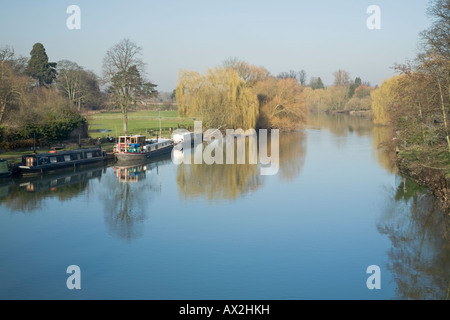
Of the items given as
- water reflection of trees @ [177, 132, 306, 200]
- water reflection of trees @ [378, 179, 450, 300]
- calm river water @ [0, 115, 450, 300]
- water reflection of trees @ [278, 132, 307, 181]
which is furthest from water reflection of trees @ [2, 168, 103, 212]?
water reflection of trees @ [378, 179, 450, 300]

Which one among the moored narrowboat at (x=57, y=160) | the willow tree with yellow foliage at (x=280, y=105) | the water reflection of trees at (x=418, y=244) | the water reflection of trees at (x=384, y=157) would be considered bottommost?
the water reflection of trees at (x=418, y=244)

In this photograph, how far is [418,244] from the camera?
1919 centimetres

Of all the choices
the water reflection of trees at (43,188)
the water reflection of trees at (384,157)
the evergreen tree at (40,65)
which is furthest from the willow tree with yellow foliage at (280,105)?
the evergreen tree at (40,65)

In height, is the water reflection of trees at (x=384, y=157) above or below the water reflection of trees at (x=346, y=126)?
below

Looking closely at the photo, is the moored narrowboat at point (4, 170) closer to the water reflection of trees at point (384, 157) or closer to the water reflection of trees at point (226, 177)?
the water reflection of trees at point (226, 177)

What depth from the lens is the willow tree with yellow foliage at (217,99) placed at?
5875cm

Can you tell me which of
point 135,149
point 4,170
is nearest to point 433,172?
point 135,149

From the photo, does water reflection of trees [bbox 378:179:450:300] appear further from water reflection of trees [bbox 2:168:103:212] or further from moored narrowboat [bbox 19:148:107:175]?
moored narrowboat [bbox 19:148:107:175]

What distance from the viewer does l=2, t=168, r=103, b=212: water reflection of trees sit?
25766 mm

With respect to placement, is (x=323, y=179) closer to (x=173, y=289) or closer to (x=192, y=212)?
(x=192, y=212)

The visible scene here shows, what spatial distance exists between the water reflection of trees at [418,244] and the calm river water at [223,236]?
0.20 feet

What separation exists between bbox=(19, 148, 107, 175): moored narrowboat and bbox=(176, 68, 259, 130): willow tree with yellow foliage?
21.1m
